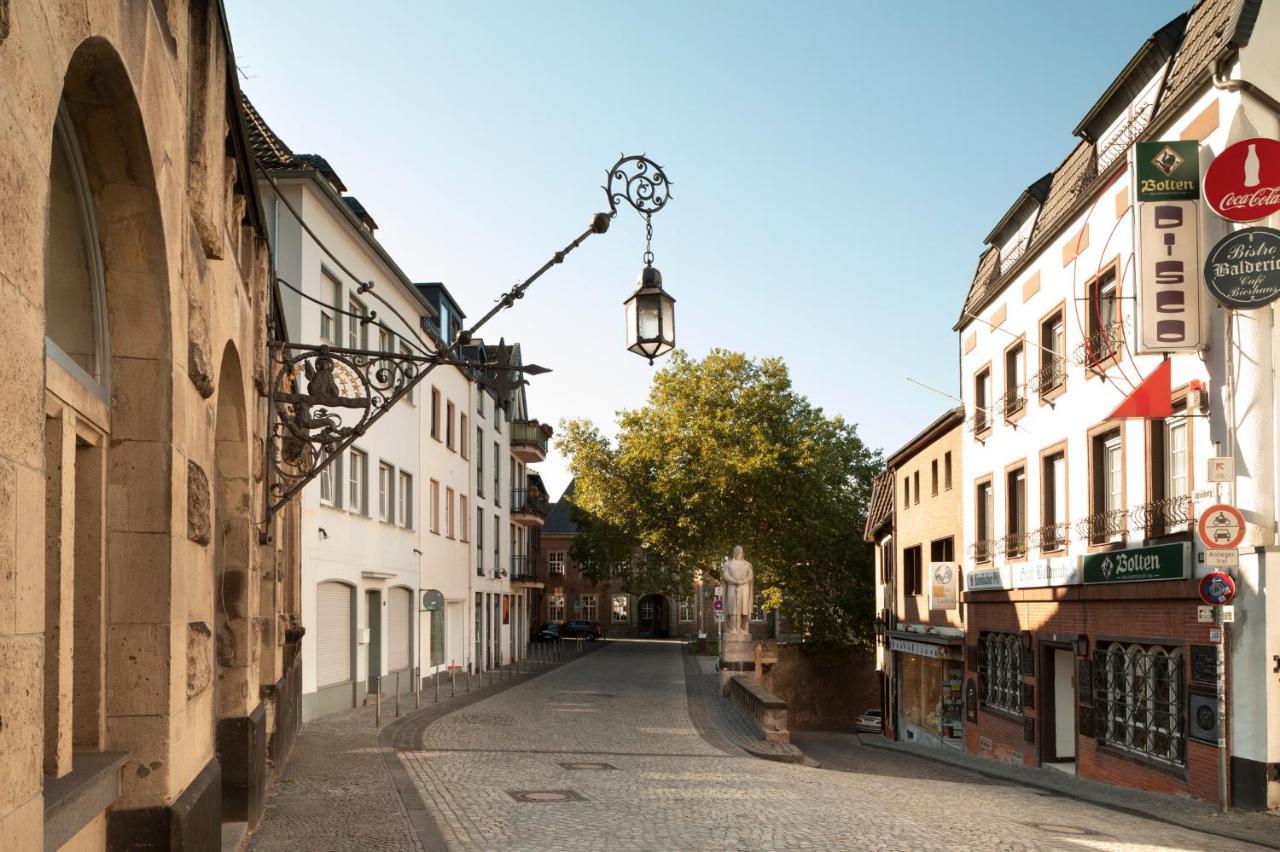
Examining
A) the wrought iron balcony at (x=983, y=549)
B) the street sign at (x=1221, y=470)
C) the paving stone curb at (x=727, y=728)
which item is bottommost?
the paving stone curb at (x=727, y=728)

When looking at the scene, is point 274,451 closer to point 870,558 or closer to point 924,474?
point 924,474

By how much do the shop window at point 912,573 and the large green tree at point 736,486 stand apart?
36.7ft

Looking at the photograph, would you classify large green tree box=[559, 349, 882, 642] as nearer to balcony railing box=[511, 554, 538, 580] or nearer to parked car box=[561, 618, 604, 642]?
balcony railing box=[511, 554, 538, 580]

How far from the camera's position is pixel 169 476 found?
5.43 m

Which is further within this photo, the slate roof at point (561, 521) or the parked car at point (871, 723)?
the slate roof at point (561, 521)

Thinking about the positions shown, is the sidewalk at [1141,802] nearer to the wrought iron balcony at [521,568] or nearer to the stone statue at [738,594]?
the stone statue at [738,594]

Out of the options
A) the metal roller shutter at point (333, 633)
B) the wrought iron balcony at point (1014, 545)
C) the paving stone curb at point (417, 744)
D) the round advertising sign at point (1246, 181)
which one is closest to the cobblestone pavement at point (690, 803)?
the paving stone curb at point (417, 744)

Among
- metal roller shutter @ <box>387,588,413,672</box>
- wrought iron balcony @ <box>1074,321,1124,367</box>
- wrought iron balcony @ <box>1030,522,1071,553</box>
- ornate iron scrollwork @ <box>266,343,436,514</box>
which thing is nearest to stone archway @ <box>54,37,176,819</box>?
ornate iron scrollwork @ <box>266,343,436,514</box>

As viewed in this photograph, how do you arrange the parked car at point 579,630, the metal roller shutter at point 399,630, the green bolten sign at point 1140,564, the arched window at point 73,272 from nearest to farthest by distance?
1. the arched window at point 73,272
2. the green bolten sign at point 1140,564
3. the metal roller shutter at point 399,630
4. the parked car at point 579,630

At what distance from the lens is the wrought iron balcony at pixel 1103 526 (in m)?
18.3

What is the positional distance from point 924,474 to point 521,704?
12556mm

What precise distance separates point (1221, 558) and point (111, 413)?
12140mm

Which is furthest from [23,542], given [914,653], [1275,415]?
[914,653]

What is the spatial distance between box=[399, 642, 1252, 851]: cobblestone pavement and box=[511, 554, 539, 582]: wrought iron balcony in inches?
1209
